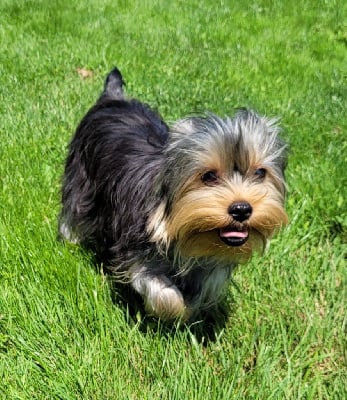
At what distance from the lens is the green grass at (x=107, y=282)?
2.56m

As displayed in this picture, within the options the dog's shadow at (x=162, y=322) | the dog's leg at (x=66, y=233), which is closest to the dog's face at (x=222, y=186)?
the dog's shadow at (x=162, y=322)

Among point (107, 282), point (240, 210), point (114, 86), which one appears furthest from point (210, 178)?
point (114, 86)

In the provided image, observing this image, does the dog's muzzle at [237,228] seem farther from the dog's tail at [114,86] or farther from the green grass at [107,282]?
the dog's tail at [114,86]

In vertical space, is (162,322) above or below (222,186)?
below

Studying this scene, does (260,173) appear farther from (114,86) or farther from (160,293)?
(114,86)

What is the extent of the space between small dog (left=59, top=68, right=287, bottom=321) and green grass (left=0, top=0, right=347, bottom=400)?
21cm

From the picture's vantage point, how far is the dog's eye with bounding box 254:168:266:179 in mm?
2246

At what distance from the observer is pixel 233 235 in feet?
7.32

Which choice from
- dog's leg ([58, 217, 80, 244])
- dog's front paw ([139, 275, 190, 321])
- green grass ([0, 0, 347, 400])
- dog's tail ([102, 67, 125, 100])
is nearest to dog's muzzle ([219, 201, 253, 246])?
dog's front paw ([139, 275, 190, 321])

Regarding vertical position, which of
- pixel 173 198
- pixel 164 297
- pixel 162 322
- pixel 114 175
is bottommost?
pixel 162 322

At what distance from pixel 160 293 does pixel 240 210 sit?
2.21ft

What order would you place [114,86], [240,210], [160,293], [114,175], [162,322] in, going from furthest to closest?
1. [114,86]
2. [114,175]
3. [162,322]
4. [160,293]
5. [240,210]

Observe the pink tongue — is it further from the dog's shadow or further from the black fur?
the dog's shadow

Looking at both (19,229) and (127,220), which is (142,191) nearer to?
(127,220)
